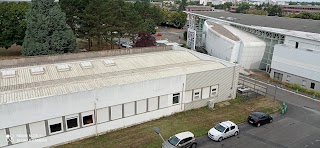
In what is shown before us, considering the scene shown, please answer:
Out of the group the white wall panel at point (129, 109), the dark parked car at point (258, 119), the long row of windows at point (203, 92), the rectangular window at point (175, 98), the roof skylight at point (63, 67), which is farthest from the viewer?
the long row of windows at point (203, 92)

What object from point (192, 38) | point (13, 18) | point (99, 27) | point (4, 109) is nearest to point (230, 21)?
point (192, 38)

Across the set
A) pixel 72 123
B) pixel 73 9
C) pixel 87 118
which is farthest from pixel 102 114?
pixel 73 9

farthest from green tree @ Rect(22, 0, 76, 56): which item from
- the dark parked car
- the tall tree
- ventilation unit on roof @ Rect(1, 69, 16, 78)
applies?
the dark parked car

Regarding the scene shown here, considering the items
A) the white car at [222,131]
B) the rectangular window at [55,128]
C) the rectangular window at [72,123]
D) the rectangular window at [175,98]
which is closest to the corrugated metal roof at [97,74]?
the rectangular window at [175,98]

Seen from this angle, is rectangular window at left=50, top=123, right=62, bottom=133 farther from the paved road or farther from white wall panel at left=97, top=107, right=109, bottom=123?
the paved road

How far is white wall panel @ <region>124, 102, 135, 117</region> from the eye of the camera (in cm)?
2290

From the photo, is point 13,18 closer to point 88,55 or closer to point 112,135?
point 88,55

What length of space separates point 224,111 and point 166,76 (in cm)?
732

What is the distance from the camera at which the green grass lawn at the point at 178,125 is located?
20.8 m

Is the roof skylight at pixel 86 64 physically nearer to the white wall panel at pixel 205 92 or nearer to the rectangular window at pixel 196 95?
the rectangular window at pixel 196 95

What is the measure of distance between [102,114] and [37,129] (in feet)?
16.0

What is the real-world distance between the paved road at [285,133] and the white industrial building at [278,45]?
8.81 metres

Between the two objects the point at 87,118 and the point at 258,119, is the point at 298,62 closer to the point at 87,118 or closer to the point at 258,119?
the point at 258,119

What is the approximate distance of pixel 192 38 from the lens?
60031 mm
